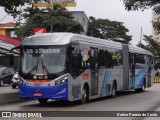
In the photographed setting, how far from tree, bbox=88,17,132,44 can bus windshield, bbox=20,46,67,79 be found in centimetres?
6270

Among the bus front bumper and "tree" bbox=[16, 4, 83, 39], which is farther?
"tree" bbox=[16, 4, 83, 39]

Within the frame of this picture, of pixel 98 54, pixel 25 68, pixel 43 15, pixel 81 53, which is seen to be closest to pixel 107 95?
pixel 98 54

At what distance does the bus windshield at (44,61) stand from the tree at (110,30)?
6270 centimetres

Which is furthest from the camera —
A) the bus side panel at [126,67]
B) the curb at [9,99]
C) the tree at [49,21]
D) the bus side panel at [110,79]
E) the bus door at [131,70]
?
the tree at [49,21]

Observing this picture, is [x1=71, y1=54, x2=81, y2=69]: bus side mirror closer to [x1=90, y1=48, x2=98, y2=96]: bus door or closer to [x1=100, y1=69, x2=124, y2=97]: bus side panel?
[x1=90, y1=48, x2=98, y2=96]: bus door

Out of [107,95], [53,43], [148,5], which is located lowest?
[107,95]

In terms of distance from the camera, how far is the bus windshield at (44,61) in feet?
66.3

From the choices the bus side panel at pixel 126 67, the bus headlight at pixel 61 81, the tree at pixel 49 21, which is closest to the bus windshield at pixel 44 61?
the bus headlight at pixel 61 81

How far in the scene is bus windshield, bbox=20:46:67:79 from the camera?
795 inches

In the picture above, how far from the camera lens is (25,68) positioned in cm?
2078

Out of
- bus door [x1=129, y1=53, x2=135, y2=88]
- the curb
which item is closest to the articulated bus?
the curb

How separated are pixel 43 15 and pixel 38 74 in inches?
1523

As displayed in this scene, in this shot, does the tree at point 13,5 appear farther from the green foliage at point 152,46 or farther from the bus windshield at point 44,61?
the green foliage at point 152,46

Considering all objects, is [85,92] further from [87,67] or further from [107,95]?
[107,95]
